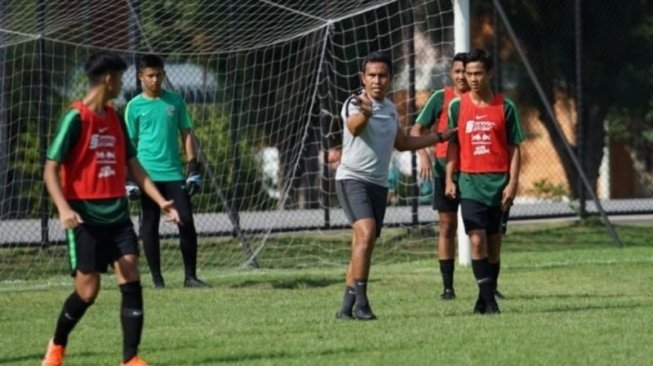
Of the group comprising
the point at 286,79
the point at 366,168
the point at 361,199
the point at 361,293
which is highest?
the point at 286,79

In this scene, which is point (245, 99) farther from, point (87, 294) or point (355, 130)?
point (87, 294)

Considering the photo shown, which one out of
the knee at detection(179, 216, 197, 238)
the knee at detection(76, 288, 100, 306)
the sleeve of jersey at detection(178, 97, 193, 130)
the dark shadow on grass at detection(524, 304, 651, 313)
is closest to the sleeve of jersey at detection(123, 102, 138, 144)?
the sleeve of jersey at detection(178, 97, 193, 130)

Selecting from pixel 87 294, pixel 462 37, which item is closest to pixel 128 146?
pixel 87 294

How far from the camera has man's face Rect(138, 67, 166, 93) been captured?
547 inches

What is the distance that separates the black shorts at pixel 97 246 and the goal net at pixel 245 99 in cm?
809

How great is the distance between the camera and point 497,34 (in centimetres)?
2145

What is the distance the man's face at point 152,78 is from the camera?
13906 mm

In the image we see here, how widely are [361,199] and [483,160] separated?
992 mm

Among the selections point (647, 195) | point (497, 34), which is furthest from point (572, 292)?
point (647, 195)

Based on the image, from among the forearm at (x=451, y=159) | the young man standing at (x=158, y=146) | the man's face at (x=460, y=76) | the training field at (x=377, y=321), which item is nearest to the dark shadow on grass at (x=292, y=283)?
the training field at (x=377, y=321)

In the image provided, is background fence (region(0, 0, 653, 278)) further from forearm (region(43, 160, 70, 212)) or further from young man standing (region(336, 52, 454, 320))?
forearm (region(43, 160, 70, 212))

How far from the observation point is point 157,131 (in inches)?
557

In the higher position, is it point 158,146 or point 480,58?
point 480,58

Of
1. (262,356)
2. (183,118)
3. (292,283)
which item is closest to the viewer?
(262,356)
